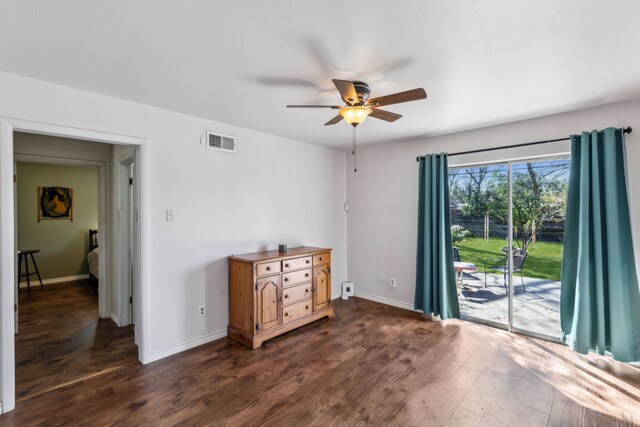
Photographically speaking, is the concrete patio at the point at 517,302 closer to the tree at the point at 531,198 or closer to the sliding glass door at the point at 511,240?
the sliding glass door at the point at 511,240

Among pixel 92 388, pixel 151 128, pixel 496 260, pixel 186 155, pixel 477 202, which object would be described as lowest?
pixel 92 388

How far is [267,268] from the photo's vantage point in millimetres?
3250

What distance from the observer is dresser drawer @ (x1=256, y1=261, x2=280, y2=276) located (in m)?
3.17

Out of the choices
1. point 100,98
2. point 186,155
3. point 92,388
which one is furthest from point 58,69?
point 92,388

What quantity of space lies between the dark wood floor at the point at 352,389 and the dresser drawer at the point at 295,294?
16.4 inches

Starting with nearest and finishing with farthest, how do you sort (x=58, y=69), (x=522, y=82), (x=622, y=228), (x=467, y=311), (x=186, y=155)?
(x=58, y=69) → (x=522, y=82) → (x=622, y=228) → (x=186, y=155) → (x=467, y=311)

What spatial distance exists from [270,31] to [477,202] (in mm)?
3209

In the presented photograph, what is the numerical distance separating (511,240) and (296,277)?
2.54m

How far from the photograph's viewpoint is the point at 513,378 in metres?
2.55

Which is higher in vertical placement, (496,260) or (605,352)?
(496,260)

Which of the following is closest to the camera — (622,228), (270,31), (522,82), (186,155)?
(270,31)

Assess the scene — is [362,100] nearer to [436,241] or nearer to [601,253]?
[436,241]

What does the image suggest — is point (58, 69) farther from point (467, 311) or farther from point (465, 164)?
point (467, 311)

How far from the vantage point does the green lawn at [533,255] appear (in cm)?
331
